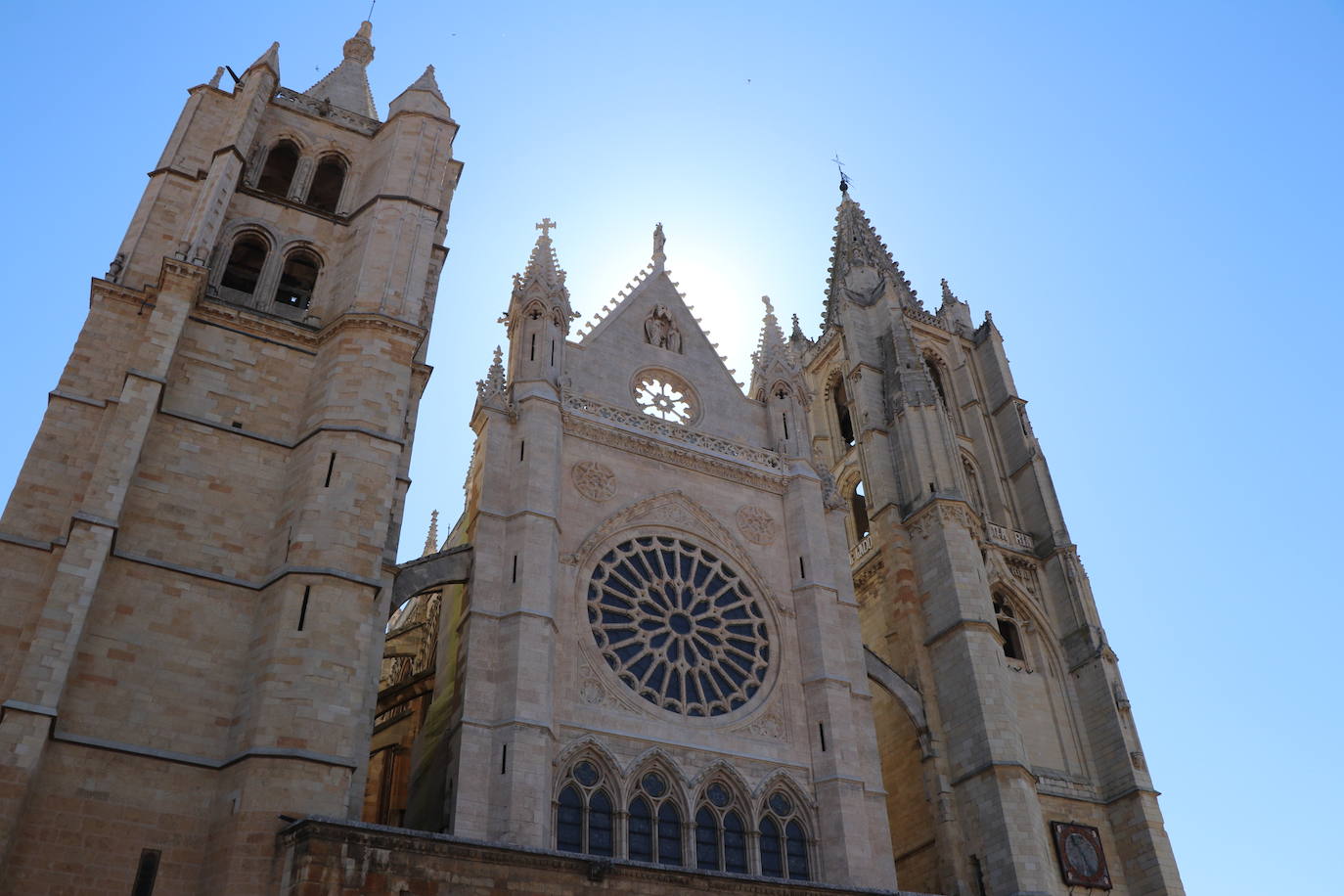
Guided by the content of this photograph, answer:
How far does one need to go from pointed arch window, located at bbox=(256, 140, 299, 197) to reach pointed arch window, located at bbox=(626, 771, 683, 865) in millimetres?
14200

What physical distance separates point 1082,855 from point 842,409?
45.7ft

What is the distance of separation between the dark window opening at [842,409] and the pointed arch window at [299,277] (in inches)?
589

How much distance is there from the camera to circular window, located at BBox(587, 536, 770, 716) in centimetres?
1691

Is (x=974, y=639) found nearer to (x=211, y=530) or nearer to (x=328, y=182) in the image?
(x=211, y=530)

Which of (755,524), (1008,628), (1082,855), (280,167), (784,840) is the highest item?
(280,167)

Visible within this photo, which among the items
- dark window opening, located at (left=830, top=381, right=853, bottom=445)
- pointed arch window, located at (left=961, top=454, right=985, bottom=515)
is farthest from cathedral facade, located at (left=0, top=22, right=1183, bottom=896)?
dark window opening, located at (left=830, top=381, right=853, bottom=445)

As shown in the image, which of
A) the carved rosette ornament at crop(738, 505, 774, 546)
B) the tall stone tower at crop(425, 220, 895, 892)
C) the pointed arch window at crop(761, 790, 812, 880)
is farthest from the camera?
the carved rosette ornament at crop(738, 505, 774, 546)

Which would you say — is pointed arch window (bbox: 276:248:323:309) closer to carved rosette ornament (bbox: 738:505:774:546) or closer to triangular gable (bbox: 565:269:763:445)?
triangular gable (bbox: 565:269:763:445)

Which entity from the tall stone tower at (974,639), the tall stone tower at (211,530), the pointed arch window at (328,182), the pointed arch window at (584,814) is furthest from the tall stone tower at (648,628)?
the pointed arch window at (328,182)

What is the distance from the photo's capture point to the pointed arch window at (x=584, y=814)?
14.6 m

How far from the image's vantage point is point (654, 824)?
50.0ft

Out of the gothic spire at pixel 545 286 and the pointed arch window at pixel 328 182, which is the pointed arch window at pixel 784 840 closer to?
the gothic spire at pixel 545 286

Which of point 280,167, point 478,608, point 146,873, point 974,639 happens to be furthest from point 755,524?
point 280,167

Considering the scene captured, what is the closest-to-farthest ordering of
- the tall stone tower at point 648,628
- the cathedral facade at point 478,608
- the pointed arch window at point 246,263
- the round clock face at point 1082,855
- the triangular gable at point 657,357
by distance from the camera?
1. the cathedral facade at point 478,608
2. the tall stone tower at point 648,628
3. the round clock face at point 1082,855
4. the pointed arch window at point 246,263
5. the triangular gable at point 657,357
